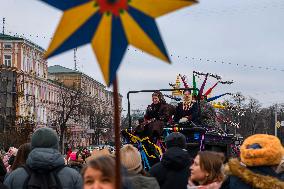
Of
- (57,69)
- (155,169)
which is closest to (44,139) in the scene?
(155,169)

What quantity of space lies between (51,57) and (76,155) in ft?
20.1

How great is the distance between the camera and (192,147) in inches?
434

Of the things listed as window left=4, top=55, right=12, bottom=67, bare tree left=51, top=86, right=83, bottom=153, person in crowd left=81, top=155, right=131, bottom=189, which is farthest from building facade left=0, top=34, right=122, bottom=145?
person in crowd left=81, top=155, right=131, bottom=189

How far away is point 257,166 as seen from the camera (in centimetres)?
457

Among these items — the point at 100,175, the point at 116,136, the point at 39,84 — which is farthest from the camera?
the point at 39,84

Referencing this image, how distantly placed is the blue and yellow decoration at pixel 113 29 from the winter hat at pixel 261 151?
1708mm

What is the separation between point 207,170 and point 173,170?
1.34 meters

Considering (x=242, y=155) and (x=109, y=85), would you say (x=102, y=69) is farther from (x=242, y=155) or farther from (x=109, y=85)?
(x=242, y=155)

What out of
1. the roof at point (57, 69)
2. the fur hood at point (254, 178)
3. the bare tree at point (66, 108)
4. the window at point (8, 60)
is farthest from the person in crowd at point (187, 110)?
the roof at point (57, 69)

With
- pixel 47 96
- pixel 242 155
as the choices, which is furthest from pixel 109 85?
pixel 47 96

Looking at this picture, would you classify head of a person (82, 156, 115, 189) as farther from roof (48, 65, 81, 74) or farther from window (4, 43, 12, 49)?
roof (48, 65, 81, 74)

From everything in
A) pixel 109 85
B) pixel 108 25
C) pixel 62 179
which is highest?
pixel 108 25

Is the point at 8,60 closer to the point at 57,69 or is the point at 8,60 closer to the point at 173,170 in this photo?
the point at 57,69

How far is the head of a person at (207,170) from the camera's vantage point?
510 cm
